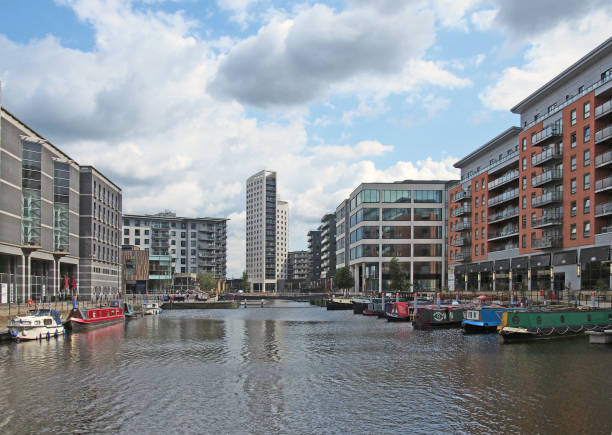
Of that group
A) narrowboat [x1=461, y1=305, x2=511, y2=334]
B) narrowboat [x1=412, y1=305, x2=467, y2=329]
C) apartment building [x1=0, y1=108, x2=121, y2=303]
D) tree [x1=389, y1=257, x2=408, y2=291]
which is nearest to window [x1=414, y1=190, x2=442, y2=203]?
tree [x1=389, y1=257, x2=408, y2=291]

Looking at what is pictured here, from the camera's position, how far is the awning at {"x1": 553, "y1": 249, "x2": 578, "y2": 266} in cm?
7738

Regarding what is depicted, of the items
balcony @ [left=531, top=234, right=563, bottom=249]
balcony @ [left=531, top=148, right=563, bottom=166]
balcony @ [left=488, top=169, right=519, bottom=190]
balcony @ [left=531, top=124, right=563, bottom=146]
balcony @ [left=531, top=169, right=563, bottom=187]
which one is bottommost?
balcony @ [left=531, top=234, right=563, bottom=249]

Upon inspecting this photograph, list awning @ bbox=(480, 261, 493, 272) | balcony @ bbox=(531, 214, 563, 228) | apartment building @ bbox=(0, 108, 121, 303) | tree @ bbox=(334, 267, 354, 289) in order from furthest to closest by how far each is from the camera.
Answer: tree @ bbox=(334, 267, 354, 289)
awning @ bbox=(480, 261, 493, 272)
balcony @ bbox=(531, 214, 563, 228)
apartment building @ bbox=(0, 108, 121, 303)

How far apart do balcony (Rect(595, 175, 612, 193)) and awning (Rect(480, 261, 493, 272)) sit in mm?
36469

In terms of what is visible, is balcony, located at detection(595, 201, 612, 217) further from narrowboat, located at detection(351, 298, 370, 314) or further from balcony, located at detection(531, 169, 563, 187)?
narrowboat, located at detection(351, 298, 370, 314)

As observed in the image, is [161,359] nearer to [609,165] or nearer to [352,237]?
[609,165]

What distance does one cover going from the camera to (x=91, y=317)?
224 feet

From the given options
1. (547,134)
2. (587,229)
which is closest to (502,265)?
(547,134)

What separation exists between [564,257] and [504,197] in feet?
80.0

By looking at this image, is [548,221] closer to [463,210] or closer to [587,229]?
[587,229]

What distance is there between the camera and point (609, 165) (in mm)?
71812

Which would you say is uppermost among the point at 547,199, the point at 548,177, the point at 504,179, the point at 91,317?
the point at 504,179

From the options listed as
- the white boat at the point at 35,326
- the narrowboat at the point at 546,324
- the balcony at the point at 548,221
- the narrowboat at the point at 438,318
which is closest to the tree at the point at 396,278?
the balcony at the point at 548,221

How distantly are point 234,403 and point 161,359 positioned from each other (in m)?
16.5
